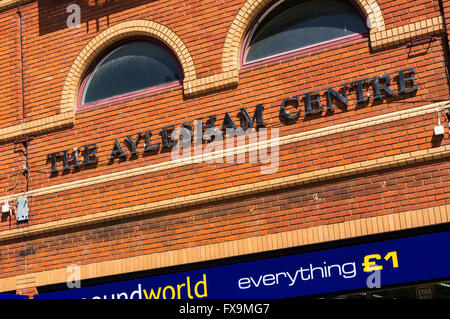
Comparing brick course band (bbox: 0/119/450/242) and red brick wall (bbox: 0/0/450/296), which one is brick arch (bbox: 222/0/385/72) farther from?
brick course band (bbox: 0/119/450/242)

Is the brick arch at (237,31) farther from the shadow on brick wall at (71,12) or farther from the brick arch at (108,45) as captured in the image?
the shadow on brick wall at (71,12)

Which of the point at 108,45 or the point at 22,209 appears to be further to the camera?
the point at 108,45

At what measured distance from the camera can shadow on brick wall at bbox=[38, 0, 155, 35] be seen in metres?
10.6

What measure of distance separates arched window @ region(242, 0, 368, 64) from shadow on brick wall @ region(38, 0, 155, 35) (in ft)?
6.12

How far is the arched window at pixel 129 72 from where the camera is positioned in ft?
33.9

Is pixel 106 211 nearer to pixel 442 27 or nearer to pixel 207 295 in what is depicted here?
pixel 207 295

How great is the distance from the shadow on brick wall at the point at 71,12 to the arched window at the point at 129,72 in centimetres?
55

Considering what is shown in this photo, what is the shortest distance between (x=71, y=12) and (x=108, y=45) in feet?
2.87

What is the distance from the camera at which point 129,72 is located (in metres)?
10.6

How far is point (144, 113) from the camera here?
10.1 meters

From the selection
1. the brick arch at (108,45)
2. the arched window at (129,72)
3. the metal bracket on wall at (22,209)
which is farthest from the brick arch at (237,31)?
the metal bracket on wall at (22,209)
